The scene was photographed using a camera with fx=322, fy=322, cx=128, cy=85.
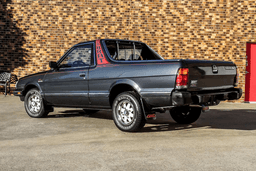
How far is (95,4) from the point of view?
44.0ft

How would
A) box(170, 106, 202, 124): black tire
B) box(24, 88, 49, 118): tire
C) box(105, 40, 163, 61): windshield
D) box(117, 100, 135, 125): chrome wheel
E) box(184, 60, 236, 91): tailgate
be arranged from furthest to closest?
box(24, 88, 49, 118): tire
box(170, 106, 202, 124): black tire
box(105, 40, 163, 61): windshield
box(117, 100, 135, 125): chrome wheel
box(184, 60, 236, 91): tailgate

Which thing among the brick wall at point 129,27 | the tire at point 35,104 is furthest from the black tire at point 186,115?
the brick wall at point 129,27

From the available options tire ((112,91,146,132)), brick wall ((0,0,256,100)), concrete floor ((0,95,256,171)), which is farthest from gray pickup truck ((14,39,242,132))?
brick wall ((0,0,256,100))

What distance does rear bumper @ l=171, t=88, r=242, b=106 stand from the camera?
209 inches

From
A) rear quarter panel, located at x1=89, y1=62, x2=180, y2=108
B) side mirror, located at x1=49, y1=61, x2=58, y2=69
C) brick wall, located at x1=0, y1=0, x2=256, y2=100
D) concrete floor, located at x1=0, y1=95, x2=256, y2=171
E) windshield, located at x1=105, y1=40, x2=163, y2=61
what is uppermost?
brick wall, located at x1=0, y1=0, x2=256, y2=100

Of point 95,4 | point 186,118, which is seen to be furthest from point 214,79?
point 95,4

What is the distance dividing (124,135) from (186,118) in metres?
1.96

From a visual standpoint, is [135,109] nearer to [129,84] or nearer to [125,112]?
[125,112]

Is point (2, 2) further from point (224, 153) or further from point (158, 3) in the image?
point (224, 153)

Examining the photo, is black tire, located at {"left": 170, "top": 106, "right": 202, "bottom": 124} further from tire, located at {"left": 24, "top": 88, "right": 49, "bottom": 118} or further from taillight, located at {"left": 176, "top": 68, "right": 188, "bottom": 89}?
tire, located at {"left": 24, "top": 88, "right": 49, "bottom": 118}

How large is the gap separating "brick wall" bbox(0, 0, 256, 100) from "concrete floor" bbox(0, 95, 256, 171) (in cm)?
596

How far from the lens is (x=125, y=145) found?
5.07m

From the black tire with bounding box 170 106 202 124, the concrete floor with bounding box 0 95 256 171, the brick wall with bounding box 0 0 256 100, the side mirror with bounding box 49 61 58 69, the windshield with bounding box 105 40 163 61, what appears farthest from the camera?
the brick wall with bounding box 0 0 256 100

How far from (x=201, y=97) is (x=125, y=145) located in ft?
5.15
